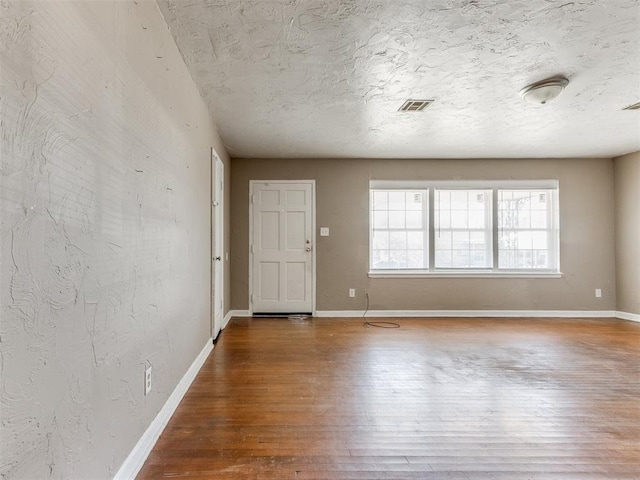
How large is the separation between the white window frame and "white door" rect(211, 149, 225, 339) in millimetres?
2186

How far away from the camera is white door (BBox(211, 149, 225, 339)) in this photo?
3391 mm

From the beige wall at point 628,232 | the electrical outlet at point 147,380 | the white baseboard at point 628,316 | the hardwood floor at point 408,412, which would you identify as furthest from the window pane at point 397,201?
the electrical outlet at point 147,380

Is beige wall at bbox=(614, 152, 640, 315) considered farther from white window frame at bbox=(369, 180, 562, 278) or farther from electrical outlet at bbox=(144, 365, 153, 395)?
electrical outlet at bbox=(144, 365, 153, 395)

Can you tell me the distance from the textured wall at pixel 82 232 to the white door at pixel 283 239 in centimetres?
285

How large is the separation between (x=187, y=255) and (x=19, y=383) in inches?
64.5

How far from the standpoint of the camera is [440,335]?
3.87 metres

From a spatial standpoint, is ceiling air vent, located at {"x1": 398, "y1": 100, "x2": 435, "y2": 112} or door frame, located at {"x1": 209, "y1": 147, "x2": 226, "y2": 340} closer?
ceiling air vent, located at {"x1": 398, "y1": 100, "x2": 435, "y2": 112}

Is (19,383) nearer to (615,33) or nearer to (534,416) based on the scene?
(534,416)

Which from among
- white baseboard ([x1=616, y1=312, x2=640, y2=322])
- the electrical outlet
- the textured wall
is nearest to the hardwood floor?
the electrical outlet

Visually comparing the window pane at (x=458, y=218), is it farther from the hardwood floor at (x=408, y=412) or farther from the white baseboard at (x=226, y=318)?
the white baseboard at (x=226, y=318)

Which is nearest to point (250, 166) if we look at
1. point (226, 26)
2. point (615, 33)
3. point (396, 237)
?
point (396, 237)

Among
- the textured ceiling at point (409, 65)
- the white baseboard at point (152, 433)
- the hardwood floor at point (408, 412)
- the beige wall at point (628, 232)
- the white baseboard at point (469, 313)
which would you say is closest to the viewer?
the white baseboard at point (152, 433)

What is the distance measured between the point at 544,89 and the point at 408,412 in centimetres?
266

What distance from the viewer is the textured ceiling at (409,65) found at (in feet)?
5.95
